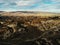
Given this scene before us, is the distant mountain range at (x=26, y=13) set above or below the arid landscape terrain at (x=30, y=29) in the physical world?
above

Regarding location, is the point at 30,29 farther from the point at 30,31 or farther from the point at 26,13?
the point at 26,13

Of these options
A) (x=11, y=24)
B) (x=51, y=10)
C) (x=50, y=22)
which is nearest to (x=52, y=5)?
(x=51, y=10)

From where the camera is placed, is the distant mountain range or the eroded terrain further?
the distant mountain range

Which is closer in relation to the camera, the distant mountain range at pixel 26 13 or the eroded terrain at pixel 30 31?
the eroded terrain at pixel 30 31

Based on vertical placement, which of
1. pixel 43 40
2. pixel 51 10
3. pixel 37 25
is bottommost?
pixel 43 40

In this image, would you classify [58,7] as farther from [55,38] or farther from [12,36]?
[12,36]

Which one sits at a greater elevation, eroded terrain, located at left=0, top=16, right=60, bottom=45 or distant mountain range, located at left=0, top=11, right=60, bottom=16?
distant mountain range, located at left=0, top=11, right=60, bottom=16

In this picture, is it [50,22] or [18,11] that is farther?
[18,11]

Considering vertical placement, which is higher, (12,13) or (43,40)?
(12,13)

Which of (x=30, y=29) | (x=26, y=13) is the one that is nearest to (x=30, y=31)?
(x=30, y=29)
